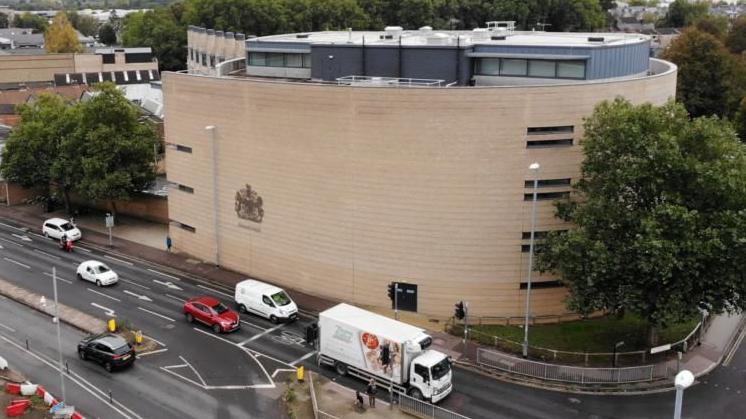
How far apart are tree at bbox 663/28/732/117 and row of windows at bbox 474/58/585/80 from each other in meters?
47.9

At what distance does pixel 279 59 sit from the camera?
184ft

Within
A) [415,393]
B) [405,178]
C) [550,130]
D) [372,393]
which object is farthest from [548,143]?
[372,393]

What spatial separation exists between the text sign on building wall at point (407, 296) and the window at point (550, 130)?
36.9 ft

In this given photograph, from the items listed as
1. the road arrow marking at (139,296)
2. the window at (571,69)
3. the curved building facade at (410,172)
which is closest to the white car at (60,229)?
the road arrow marking at (139,296)

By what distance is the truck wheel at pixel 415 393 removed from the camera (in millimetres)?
32656

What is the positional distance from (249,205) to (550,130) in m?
20.7

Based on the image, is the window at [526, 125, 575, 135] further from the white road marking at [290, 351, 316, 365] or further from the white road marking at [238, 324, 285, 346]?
the white road marking at [238, 324, 285, 346]

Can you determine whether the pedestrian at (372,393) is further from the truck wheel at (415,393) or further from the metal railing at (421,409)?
the truck wheel at (415,393)

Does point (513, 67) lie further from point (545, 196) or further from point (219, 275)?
point (219, 275)

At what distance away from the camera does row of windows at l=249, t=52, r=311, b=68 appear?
179 feet

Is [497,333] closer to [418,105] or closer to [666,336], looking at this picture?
[666,336]

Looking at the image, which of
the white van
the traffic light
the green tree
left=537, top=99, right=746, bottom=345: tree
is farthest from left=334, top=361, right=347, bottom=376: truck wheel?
the green tree

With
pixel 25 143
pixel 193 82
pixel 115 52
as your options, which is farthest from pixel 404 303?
pixel 115 52

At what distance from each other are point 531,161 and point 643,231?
8823 mm
